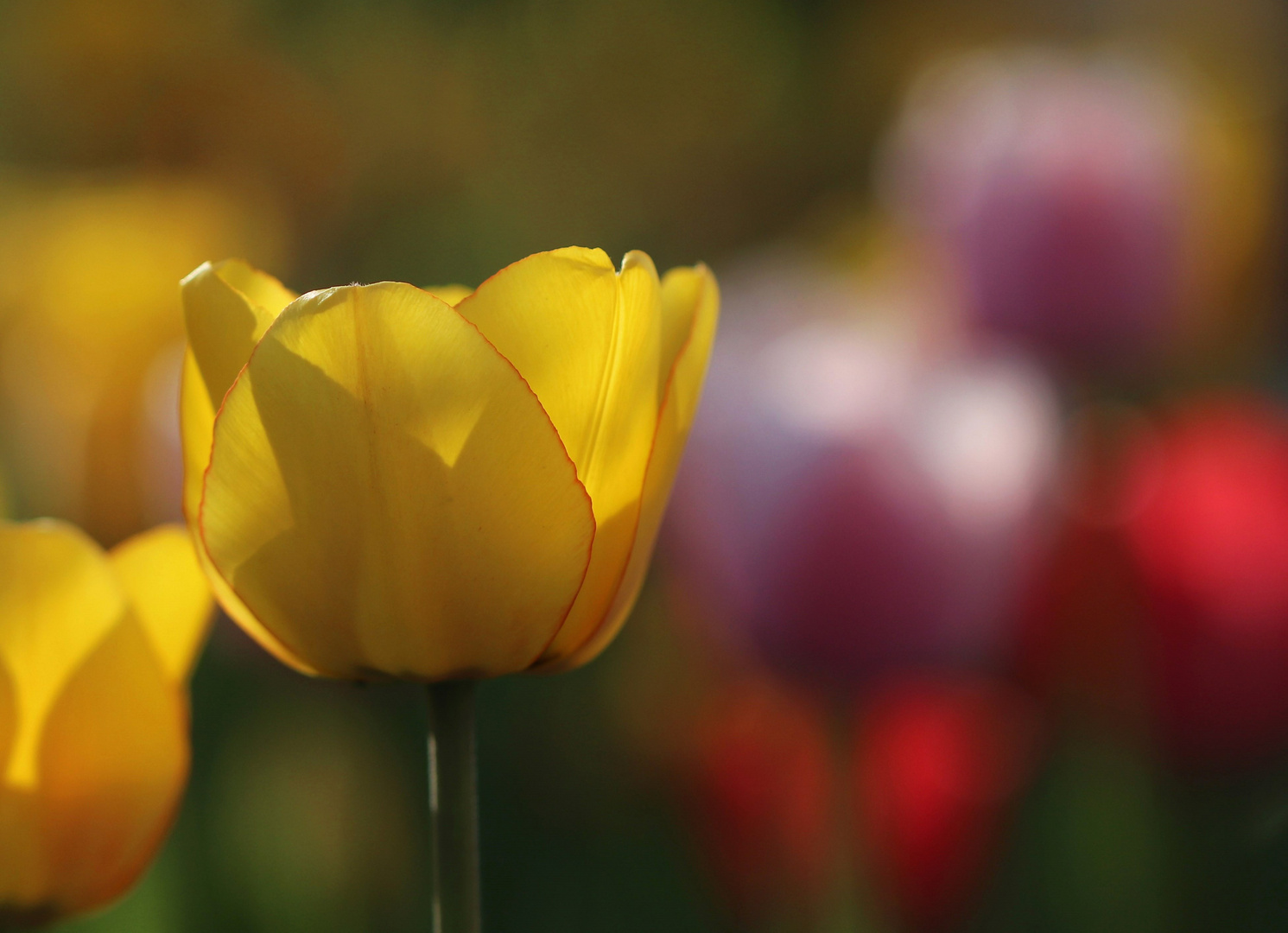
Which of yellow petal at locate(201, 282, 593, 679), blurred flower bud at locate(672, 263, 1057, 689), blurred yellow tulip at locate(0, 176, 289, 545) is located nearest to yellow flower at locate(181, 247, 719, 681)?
yellow petal at locate(201, 282, 593, 679)

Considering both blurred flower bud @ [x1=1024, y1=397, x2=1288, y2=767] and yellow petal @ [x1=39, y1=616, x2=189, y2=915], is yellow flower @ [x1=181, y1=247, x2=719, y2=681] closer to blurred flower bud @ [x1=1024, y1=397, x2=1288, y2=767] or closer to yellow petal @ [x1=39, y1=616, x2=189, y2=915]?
yellow petal @ [x1=39, y1=616, x2=189, y2=915]

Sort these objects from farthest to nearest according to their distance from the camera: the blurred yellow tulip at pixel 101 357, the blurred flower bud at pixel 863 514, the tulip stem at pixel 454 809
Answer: the blurred yellow tulip at pixel 101 357 < the blurred flower bud at pixel 863 514 < the tulip stem at pixel 454 809

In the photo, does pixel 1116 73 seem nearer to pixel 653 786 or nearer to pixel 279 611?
pixel 653 786

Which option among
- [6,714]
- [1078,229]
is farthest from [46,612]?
[1078,229]

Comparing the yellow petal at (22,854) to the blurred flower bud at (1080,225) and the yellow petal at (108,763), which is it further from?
the blurred flower bud at (1080,225)

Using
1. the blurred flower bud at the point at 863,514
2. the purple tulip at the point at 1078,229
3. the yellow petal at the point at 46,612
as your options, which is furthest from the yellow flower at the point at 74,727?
the purple tulip at the point at 1078,229

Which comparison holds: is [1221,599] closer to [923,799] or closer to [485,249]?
[923,799]
